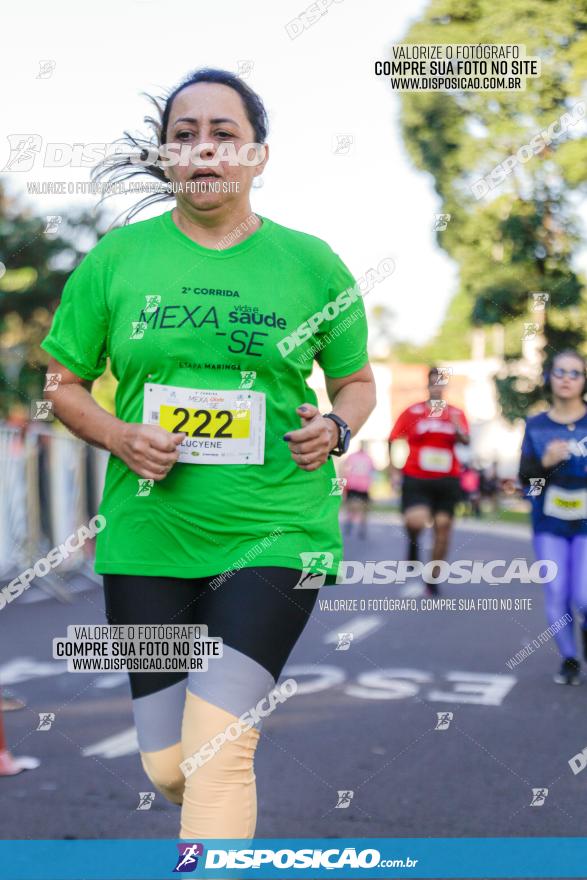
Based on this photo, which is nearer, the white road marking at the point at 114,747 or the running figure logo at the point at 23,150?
the running figure logo at the point at 23,150

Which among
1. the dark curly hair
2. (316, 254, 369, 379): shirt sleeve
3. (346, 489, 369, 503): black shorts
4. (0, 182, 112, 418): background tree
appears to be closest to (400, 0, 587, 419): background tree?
the dark curly hair

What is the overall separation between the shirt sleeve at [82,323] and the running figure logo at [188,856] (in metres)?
1.05

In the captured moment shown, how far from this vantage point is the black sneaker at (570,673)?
6.29 m

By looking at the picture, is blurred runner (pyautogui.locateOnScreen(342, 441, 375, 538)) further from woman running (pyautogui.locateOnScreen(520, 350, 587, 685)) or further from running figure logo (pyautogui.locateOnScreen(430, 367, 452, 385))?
running figure logo (pyautogui.locateOnScreen(430, 367, 452, 385))

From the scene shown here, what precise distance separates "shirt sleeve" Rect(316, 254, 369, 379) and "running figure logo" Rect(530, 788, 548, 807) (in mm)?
1737

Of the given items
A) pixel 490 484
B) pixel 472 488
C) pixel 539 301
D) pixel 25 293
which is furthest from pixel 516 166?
pixel 490 484

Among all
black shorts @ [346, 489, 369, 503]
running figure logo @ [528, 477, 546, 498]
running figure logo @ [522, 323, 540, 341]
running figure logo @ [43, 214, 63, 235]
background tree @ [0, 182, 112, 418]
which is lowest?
running figure logo @ [528, 477, 546, 498]

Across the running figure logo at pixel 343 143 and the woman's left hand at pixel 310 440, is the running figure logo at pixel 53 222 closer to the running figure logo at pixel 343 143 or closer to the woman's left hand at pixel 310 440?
the running figure logo at pixel 343 143

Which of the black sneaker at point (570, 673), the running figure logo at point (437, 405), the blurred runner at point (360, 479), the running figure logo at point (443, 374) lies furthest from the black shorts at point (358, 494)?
the running figure logo at point (443, 374)

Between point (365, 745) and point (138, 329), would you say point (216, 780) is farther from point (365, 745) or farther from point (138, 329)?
point (365, 745)

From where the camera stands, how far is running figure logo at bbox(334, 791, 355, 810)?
398 centimetres

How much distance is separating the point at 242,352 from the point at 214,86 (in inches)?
24.6

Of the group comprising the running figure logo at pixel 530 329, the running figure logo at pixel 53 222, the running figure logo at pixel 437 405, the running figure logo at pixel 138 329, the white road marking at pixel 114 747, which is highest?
the running figure logo at pixel 53 222

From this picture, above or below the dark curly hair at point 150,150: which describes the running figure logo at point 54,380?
below
